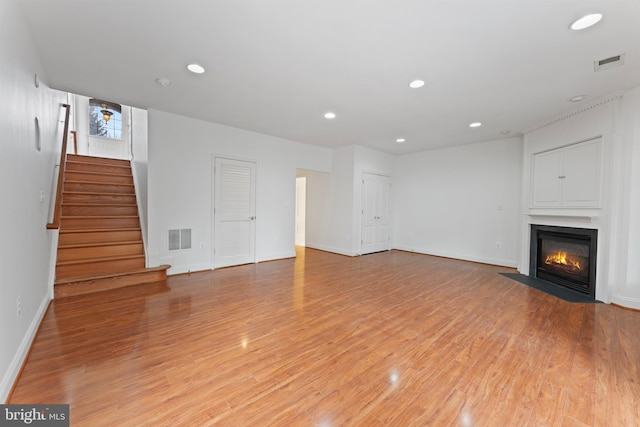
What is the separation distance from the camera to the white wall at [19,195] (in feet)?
5.60

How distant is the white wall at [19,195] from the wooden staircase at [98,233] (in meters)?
0.66

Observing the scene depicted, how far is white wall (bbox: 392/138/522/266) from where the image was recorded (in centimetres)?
545

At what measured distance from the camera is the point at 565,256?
4.15m

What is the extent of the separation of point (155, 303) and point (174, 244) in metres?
1.47

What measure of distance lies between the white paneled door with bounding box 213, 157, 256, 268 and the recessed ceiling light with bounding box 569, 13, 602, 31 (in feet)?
15.6

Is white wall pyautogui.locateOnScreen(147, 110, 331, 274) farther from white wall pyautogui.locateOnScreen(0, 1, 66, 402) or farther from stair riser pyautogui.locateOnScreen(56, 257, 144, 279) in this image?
white wall pyautogui.locateOnScreen(0, 1, 66, 402)

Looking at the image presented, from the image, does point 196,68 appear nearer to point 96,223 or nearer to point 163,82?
point 163,82

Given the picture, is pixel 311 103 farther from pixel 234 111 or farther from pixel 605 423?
pixel 605 423

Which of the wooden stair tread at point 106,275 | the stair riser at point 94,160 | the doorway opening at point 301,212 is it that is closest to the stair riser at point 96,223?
the wooden stair tread at point 106,275

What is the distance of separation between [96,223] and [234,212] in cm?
217

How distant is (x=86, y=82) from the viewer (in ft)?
10.6

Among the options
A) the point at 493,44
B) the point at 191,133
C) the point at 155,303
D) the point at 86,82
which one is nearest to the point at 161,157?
the point at 191,133

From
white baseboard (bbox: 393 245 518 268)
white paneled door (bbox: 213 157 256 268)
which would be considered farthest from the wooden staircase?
white baseboard (bbox: 393 245 518 268)

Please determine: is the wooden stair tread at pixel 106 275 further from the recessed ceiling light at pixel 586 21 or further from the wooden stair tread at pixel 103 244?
the recessed ceiling light at pixel 586 21
